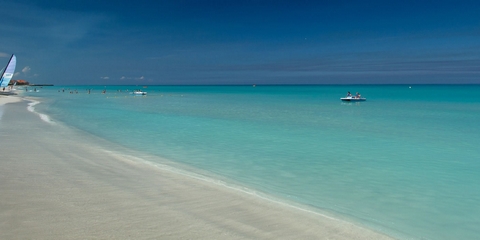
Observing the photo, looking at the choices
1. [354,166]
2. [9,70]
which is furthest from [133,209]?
[9,70]

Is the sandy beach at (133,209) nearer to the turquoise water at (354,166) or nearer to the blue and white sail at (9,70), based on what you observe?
the turquoise water at (354,166)

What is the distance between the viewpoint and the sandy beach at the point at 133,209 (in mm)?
4520

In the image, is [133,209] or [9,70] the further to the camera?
[9,70]

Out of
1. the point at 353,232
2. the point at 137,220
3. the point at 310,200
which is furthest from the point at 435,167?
the point at 137,220

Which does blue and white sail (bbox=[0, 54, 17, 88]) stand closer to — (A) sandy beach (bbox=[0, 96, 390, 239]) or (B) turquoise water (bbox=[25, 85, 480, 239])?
(B) turquoise water (bbox=[25, 85, 480, 239])

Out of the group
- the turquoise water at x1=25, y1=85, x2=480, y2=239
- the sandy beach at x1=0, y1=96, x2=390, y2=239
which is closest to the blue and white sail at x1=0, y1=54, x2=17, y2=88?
the turquoise water at x1=25, y1=85, x2=480, y2=239

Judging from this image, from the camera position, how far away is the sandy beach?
4.52 meters

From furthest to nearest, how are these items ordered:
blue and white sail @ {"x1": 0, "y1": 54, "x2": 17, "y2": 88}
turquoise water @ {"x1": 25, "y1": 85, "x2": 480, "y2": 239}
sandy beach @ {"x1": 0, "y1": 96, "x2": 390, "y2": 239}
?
blue and white sail @ {"x1": 0, "y1": 54, "x2": 17, "y2": 88}, turquoise water @ {"x1": 25, "y1": 85, "x2": 480, "y2": 239}, sandy beach @ {"x1": 0, "y1": 96, "x2": 390, "y2": 239}

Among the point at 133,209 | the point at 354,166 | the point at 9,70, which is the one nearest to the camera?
the point at 133,209

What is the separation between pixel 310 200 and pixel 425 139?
11.0m

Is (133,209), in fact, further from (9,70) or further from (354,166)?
(9,70)

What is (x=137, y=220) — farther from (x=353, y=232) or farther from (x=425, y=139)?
(x=425, y=139)

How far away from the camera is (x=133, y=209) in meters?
5.37

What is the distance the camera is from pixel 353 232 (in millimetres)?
4965
